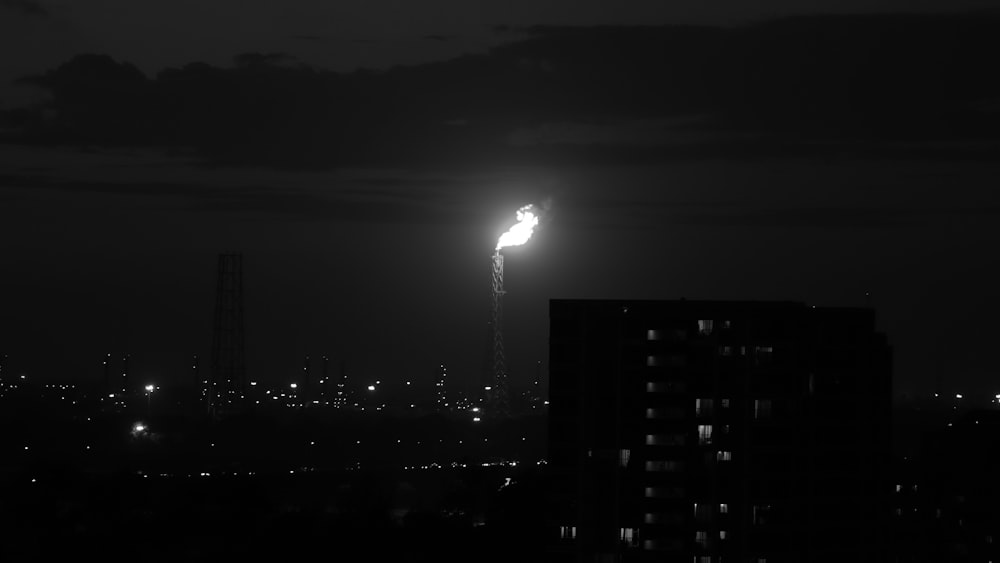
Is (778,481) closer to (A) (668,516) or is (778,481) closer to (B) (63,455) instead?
(A) (668,516)

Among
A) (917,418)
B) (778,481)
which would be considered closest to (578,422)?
(778,481)

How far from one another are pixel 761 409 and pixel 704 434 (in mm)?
2263

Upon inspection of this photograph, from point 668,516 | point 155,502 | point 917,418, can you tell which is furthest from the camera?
point 917,418

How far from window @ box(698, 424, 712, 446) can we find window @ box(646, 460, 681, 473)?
1133 millimetres

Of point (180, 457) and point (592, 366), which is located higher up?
point (592, 366)

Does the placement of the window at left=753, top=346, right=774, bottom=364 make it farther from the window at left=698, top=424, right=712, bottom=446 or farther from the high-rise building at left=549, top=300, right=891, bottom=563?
the window at left=698, top=424, right=712, bottom=446

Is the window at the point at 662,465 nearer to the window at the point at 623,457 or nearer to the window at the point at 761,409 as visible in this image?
the window at the point at 623,457

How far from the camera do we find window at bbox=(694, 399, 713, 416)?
51094mm

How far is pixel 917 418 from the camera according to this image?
136 m

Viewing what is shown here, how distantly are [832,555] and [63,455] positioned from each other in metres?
82.2

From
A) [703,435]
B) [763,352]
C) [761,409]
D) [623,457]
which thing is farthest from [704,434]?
[763,352]

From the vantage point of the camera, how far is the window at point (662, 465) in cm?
5084

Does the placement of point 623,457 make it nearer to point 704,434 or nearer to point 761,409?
point 704,434

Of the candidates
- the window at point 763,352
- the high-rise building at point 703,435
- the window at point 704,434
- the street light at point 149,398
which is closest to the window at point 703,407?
the high-rise building at point 703,435
